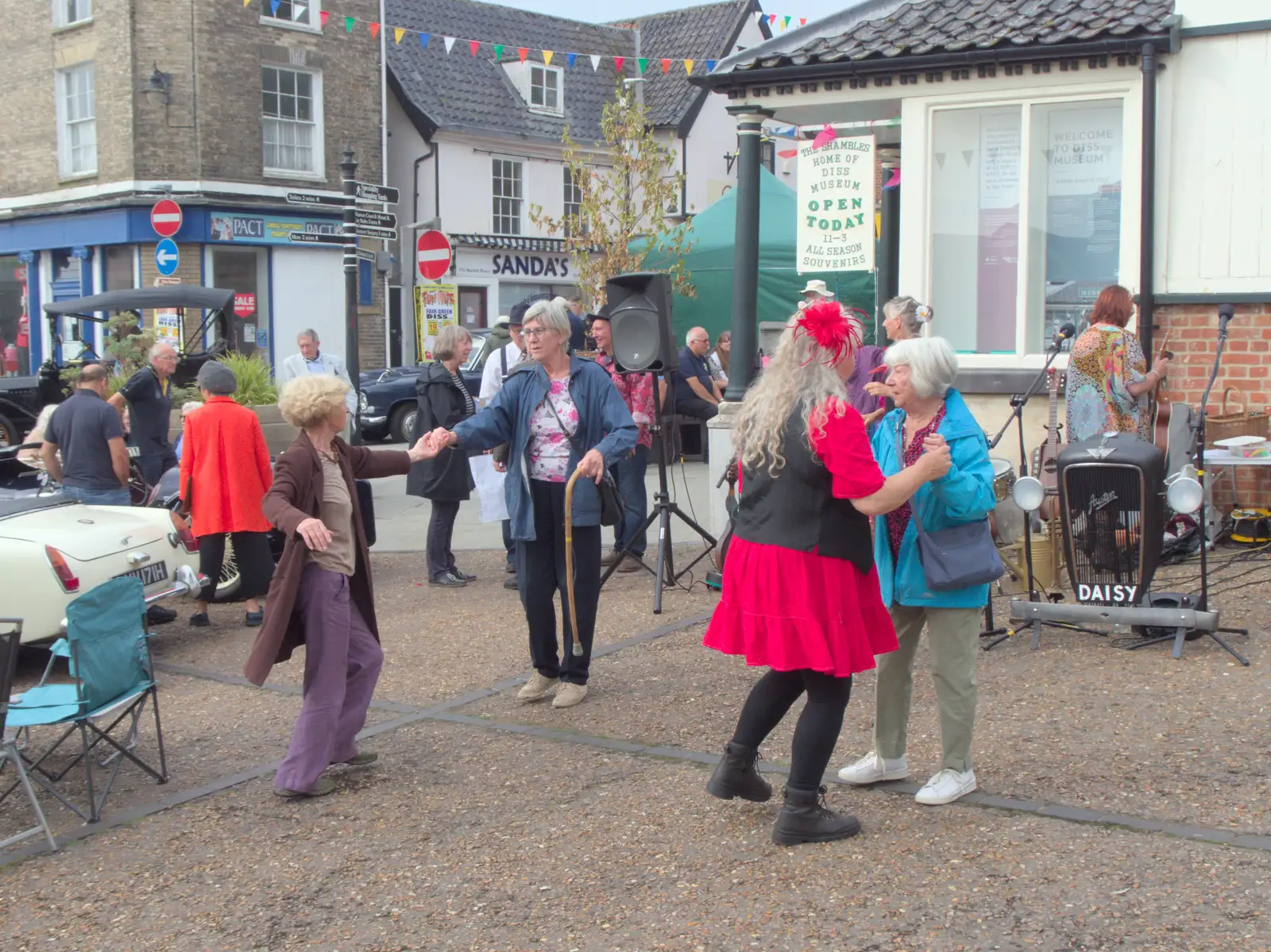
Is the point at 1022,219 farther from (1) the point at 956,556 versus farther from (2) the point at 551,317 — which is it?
(1) the point at 956,556

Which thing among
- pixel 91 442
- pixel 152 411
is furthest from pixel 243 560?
pixel 152 411

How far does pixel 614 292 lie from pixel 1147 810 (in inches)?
212

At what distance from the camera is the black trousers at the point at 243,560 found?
8.38 meters

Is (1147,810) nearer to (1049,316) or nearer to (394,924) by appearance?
(394,924)

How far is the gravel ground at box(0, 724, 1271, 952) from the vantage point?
12.9ft

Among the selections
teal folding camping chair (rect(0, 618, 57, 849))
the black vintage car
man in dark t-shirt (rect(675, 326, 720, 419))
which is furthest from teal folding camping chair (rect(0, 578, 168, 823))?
the black vintage car

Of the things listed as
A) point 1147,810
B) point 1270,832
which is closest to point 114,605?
point 1147,810

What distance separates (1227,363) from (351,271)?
27.6 ft

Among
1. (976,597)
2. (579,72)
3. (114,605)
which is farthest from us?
(579,72)

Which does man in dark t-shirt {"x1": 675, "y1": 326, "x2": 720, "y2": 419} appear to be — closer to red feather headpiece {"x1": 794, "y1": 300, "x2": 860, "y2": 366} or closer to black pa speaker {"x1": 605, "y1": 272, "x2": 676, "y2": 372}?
black pa speaker {"x1": 605, "y1": 272, "x2": 676, "y2": 372}

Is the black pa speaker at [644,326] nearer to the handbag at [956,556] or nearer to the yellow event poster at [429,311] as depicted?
the handbag at [956,556]

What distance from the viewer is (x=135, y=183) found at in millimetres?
25609

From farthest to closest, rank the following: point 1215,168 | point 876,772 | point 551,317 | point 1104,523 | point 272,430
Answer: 1. point 272,430
2. point 1215,168
3. point 1104,523
4. point 551,317
5. point 876,772

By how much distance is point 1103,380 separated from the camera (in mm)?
8352
